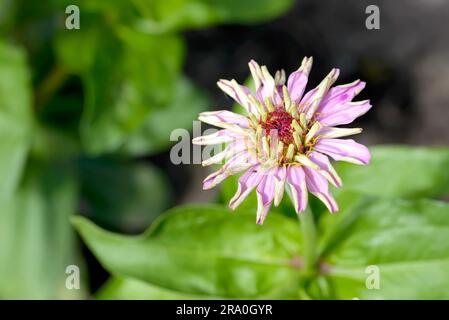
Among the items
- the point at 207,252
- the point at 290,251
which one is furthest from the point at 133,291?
the point at 290,251

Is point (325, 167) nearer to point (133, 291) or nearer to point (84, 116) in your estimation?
point (133, 291)

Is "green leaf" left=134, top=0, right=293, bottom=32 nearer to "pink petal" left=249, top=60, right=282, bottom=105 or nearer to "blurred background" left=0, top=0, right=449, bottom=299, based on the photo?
"blurred background" left=0, top=0, right=449, bottom=299

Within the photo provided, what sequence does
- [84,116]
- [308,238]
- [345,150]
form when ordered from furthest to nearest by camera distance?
[84,116], [308,238], [345,150]

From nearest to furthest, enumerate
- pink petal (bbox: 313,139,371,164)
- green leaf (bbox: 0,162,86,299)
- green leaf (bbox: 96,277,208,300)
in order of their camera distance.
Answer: pink petal (bbox: 313,139,371,164), green leaf (bbox: 96,277,208,300), green leaf (bbox: 0,162,86,299)

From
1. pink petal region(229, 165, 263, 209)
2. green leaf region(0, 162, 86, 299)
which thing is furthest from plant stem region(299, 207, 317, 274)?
green leaf region(0, 162, 86, 299)

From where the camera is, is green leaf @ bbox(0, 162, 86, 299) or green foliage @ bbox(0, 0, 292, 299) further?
green leaf @ bbox(0, 162, 86, 299)
